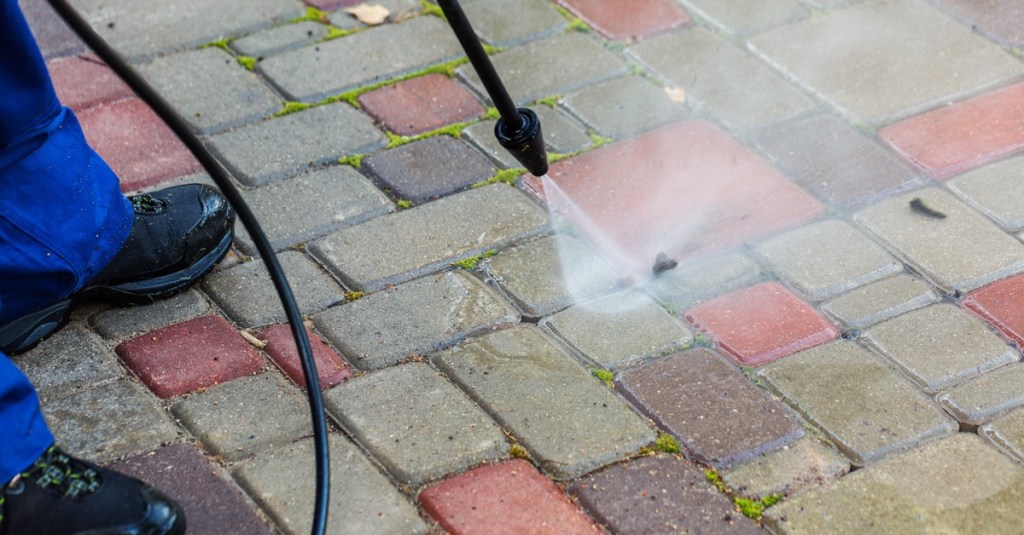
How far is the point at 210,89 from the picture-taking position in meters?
2.73

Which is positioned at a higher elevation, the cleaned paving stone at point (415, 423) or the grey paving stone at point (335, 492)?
the cleaned paving stone at point (415, 423)

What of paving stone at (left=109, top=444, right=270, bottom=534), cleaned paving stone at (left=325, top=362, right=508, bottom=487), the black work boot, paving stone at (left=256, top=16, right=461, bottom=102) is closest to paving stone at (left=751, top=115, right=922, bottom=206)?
paving stone at (left=256, top=16, right=461, bottom=102)

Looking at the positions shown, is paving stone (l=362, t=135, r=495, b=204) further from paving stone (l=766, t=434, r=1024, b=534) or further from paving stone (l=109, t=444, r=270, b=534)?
paving stone (l=766, t=434, r=1024, b=534)

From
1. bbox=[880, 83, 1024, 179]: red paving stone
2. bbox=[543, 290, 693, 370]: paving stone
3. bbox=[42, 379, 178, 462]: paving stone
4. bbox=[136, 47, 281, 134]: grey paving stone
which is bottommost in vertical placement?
bbox=[42, 379, 178, 462]: paving stone

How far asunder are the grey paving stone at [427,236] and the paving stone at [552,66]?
0.40 metres

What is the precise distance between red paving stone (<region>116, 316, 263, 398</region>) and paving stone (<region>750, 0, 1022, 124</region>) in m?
1.47

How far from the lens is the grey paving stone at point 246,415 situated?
180 centimetres

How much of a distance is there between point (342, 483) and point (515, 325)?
48 cm

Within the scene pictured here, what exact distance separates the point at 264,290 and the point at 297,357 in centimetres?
23

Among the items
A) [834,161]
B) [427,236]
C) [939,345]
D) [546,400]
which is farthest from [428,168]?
[939,345]

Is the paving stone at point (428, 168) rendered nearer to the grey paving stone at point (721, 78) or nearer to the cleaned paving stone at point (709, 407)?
the grey paving stone at point (721, 78)

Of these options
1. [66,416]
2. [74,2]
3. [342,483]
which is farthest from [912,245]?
[74,2]

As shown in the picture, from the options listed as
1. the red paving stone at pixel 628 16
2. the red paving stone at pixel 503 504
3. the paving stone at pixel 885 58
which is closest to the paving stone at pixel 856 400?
the red paving stone at pixel 503 504

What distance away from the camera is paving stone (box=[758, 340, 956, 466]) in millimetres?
1814
